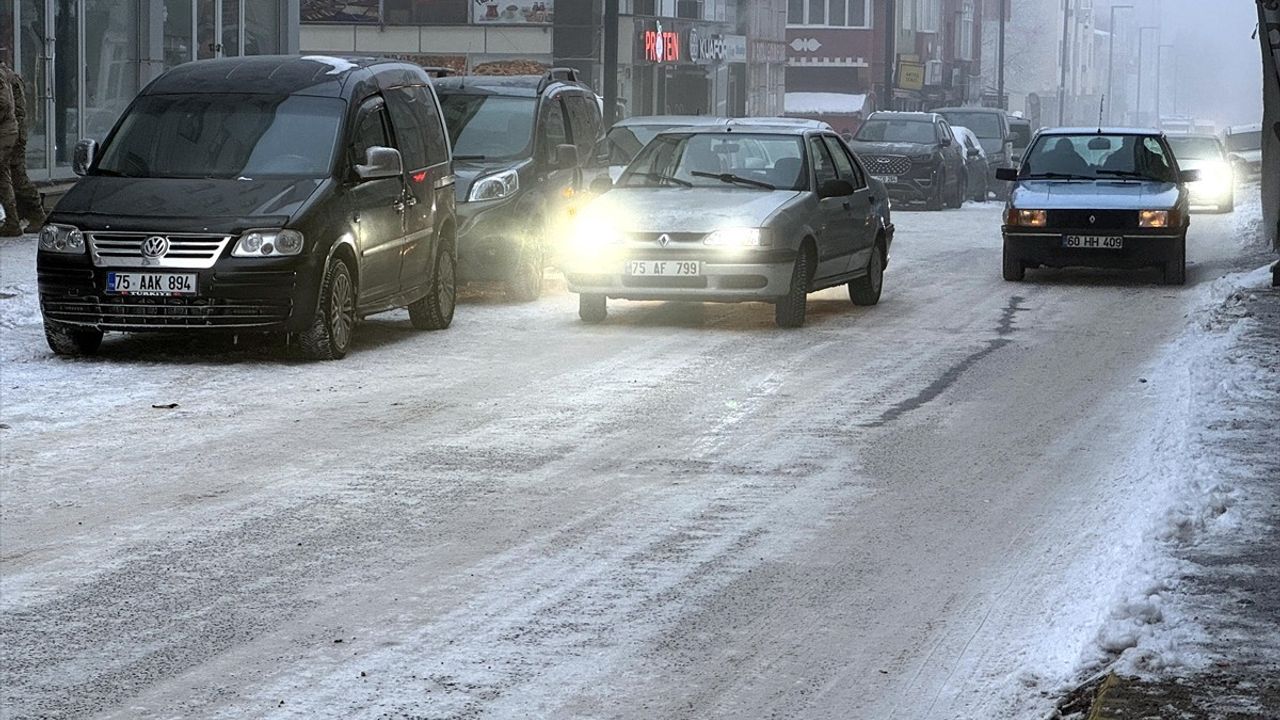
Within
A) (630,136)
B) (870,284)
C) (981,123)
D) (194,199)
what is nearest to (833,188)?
(870,284)

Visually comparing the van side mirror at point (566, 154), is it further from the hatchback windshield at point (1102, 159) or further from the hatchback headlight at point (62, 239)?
the hatchback headlight at point (62, 239)

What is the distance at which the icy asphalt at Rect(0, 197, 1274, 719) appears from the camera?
5.89m

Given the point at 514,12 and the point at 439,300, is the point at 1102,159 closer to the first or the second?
the point at 439,300

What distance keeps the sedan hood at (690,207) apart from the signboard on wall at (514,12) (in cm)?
3453

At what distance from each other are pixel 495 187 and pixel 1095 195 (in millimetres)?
6219

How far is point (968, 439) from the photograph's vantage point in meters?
10.3

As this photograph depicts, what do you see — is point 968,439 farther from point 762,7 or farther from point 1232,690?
point 762,7

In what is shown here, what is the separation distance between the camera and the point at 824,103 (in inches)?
3051

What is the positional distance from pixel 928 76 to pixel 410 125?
7576 cm

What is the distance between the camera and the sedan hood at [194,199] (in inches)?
516

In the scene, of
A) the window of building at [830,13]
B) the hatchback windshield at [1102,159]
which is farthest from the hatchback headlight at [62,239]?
the window of building at [830,13]

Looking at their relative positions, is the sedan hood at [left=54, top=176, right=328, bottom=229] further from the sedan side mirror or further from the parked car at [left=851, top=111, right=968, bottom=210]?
the parked car at [left=851, top=111, right=968, bottom=210]

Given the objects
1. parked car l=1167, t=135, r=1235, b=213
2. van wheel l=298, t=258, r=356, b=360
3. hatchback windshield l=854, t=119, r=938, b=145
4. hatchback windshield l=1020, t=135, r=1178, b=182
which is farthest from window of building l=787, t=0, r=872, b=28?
van wheel l=298, t=258, r=356, b=360

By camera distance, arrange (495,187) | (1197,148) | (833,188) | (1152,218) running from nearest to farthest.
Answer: (833,188)
(495,187)
(1152,218)
(1197,148)
